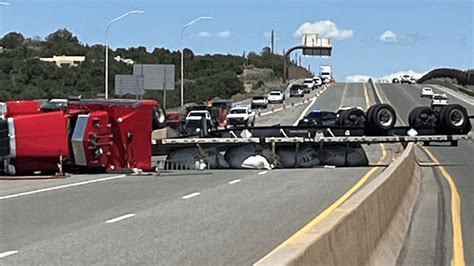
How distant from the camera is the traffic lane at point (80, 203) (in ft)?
49.2

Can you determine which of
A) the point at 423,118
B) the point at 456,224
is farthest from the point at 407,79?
the point at 456,224

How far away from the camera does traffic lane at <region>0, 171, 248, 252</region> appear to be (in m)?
15.0

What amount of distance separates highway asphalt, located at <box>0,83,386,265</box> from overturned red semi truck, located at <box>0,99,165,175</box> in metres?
0.97

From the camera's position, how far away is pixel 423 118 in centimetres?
3459

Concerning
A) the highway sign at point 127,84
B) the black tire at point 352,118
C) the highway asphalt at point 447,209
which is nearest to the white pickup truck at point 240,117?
the highway sign at point 127,84

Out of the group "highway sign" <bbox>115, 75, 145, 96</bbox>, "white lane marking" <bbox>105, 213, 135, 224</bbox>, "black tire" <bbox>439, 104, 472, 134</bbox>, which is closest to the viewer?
"white lane marking" <bbox>105, 213, 135, 224</bbox>

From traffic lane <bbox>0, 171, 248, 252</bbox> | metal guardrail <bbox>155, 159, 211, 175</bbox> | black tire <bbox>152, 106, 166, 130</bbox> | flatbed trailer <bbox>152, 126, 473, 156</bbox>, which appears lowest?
metal guardrail <bbox>155, 159, 211, 175</bbox>

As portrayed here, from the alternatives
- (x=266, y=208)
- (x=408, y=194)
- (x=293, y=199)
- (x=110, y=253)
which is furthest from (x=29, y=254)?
(x=408, y=194)

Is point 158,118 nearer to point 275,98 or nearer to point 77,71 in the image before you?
point 77,71

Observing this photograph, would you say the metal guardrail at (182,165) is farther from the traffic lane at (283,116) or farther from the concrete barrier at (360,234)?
the traffic lane at (283,116)

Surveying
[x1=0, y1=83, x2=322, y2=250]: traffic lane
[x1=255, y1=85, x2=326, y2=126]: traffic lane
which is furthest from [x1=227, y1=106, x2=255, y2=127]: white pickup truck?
[x1=0, y1=83, x2=322, y2=250]: traffic lane

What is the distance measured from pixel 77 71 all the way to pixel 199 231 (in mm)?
88340

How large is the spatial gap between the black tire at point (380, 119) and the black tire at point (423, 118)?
92 cm

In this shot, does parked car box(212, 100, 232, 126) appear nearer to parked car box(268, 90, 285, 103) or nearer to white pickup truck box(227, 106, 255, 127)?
white pickup truck box(227, 106, 255, 127)
